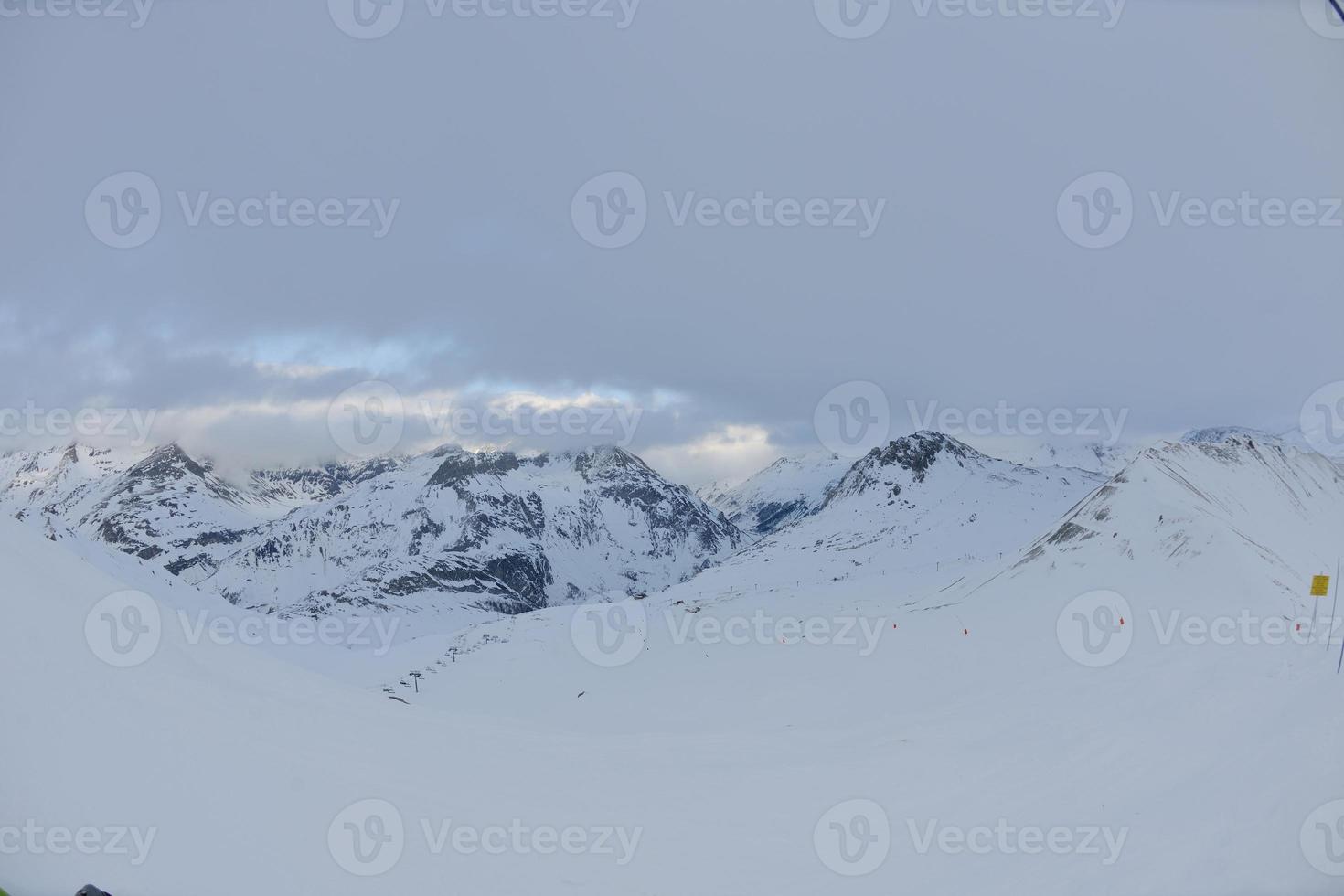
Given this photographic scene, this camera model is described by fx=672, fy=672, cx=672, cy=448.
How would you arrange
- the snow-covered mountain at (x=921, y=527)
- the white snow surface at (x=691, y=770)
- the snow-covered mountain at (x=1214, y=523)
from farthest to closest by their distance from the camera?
the snow-covered mountain at (x=921, y=527), the snow-covered mountain at (x=1214, y=523), the white snow surface at (x=691, y=770)

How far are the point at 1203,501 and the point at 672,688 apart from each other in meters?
33.1

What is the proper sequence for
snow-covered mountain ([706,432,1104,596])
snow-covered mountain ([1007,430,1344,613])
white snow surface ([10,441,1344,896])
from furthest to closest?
snow-covered mountain ([706,432,1104,596]) < snow-covered mountain ([1007,430,1344,613]) < white snow surface ([10,441,1344,896])

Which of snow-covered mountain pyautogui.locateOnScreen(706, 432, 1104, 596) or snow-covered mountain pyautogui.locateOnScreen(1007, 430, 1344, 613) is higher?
snow-covered mountain pyautogui.locateOnScreen(706, 432, 1104, 596)

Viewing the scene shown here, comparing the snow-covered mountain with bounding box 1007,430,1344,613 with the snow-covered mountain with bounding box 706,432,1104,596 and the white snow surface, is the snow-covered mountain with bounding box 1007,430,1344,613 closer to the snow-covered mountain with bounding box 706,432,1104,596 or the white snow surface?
the white snow surface

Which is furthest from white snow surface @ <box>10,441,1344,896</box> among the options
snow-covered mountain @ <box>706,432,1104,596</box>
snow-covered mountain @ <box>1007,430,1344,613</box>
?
snow-covered mountain @ <box>706,432,1104,596</box>

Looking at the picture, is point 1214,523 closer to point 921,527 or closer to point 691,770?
point 691,770

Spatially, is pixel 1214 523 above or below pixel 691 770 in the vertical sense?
above

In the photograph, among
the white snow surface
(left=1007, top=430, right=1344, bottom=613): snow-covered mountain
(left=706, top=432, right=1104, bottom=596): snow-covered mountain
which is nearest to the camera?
the white snow surface

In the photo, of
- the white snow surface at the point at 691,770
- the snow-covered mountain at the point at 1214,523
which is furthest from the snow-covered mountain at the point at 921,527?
the white snow surface at the point at 691,770

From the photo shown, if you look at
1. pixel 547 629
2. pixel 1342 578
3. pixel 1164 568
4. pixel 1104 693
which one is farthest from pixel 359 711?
pixel 547 629

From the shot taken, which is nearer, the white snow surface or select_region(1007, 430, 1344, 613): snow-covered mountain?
the white snow surface

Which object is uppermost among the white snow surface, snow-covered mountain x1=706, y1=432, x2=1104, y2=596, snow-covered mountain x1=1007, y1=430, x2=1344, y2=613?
snow-covered mountain x1=706, y1=432, x2=1104, y2=596

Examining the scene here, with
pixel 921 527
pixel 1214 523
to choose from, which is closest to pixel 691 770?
pixel 1214 523

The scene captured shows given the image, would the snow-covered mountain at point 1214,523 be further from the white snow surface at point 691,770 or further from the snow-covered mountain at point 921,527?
the snow-covered mountain at point 921,527
